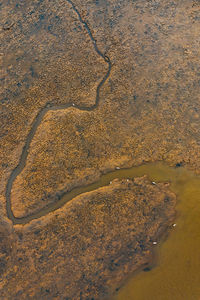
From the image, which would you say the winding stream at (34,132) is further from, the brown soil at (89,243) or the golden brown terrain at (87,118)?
the brown soil at (89,243)

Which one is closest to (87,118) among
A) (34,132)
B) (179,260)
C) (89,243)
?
(34,132)

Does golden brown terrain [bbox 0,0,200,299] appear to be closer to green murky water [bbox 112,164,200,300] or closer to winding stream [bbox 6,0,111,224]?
Answer: winding stream [bbox 6,0,111,224]

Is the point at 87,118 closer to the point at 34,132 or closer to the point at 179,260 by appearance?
the point at 34,132

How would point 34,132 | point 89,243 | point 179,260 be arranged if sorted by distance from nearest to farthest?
point 179,260, point 89,243, point 34,132

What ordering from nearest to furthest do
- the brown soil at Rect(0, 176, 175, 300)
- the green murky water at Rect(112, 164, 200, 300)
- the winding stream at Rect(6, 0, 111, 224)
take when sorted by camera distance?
the green murky water at Rect(112, 164, 200, 300) → the brown soil at Rect(0, 176, 175, 300) → the winding stream at Rect(6, 0, 111, 224)

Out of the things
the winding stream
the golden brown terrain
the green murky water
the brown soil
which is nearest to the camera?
the green murky water

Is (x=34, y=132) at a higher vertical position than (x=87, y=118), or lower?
higher

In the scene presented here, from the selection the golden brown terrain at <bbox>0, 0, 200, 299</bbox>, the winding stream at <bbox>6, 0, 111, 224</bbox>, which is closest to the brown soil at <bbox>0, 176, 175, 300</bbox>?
the golden brown terrain at <bbox>0, 0, 200, 299</bbox>

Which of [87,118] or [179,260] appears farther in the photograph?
[87,118]
